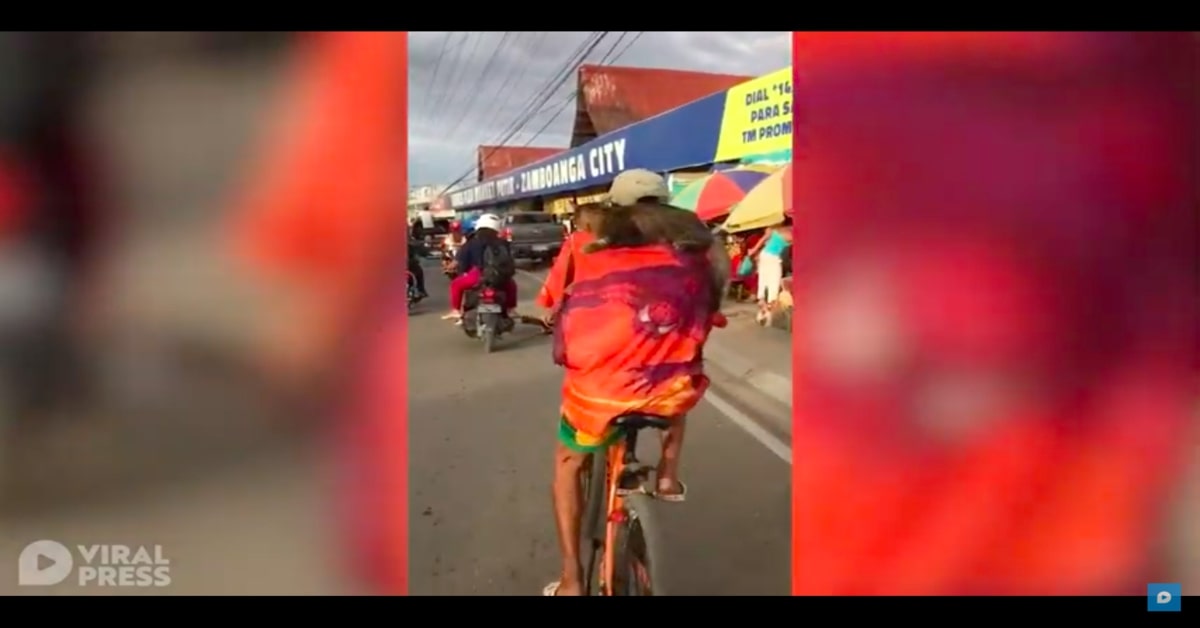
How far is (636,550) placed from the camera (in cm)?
211

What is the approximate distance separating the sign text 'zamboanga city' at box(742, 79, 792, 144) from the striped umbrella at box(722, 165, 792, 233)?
1203 mm

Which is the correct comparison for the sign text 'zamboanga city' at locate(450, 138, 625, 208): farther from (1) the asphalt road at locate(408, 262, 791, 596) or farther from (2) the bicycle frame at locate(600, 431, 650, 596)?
(2) the bicycle frame at locate(600, 431, 650, 596)

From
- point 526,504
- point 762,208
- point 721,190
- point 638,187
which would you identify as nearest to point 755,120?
point 721,190

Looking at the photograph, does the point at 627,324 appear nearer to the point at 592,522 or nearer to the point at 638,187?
the point at 638,187

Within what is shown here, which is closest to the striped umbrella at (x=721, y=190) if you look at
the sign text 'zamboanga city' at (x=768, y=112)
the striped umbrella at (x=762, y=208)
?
the striped umbrella at (x=762, y=208)

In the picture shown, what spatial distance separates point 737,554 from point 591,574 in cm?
60

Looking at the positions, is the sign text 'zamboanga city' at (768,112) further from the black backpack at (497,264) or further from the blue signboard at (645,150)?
the black backpack at (497,264)

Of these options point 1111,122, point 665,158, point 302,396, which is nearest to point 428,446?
point 302,396

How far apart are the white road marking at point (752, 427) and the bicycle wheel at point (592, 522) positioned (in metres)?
1.39

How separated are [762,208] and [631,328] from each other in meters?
3.50

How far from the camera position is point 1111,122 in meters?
2.11
